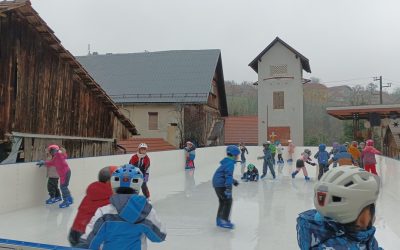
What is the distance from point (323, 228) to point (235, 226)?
487 cm

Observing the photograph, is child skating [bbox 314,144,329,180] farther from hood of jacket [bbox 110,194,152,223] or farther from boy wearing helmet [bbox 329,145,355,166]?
hood of jacket [bbox 110,194,152,223]

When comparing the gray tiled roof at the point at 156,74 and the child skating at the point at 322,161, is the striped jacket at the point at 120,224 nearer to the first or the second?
the child skating at the point at 322,161

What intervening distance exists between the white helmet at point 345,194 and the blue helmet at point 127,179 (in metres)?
1.33

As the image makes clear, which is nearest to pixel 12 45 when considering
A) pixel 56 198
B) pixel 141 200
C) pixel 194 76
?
pixel 56 198

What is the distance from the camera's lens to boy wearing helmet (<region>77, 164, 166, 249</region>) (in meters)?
2.62

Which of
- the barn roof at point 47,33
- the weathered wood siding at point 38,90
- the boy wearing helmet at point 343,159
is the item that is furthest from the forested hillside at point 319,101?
the boy wearing helmet at point 343,159

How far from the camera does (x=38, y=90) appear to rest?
1326 centimetres

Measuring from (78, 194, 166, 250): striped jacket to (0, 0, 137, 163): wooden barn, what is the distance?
10.4 metres

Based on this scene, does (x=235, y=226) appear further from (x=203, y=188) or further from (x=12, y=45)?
(x=12, y=45)

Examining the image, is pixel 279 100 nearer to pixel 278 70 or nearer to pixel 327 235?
pixel 278 70

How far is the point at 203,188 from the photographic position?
1156cm

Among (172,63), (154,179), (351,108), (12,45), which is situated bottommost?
(154,179)

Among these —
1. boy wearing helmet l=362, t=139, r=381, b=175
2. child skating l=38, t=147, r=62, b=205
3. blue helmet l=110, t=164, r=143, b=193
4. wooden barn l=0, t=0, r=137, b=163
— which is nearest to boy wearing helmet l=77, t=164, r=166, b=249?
blue helmet l=110, t=164, r=143, b=193

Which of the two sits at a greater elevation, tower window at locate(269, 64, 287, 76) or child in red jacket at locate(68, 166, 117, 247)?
tower window at locate(269, 64, 287, 76)
